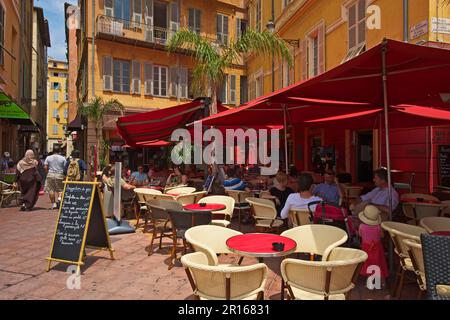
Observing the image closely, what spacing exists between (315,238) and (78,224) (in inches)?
119

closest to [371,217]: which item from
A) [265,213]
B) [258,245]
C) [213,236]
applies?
[258,245]

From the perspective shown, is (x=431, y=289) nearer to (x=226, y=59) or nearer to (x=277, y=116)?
(x=277, y=116)

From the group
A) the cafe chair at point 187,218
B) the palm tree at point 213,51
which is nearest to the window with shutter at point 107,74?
the palm tree at point 213,51

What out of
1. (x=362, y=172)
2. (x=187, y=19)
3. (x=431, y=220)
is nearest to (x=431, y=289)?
(x=431, y=220)

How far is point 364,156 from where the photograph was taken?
35.9 feet

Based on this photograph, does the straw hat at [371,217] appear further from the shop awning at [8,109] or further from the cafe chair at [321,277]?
the shop awning at [8,109]

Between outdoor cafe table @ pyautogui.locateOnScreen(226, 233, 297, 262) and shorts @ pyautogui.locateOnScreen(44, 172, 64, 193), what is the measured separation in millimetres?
7718

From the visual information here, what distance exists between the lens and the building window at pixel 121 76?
1992 cm

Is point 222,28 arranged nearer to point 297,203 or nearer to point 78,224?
point 297,203

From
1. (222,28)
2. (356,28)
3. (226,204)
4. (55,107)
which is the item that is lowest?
(226,204)

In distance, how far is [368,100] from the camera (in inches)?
207

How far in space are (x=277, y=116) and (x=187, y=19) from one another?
17.4 metres

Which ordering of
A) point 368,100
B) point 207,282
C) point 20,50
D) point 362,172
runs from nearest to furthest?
point 207,282
point 368,100
point 362,172
point 20,50

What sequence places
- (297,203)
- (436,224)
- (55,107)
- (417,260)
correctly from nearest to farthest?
(417,260)
(436,224)
(297,203)
(55,107)
